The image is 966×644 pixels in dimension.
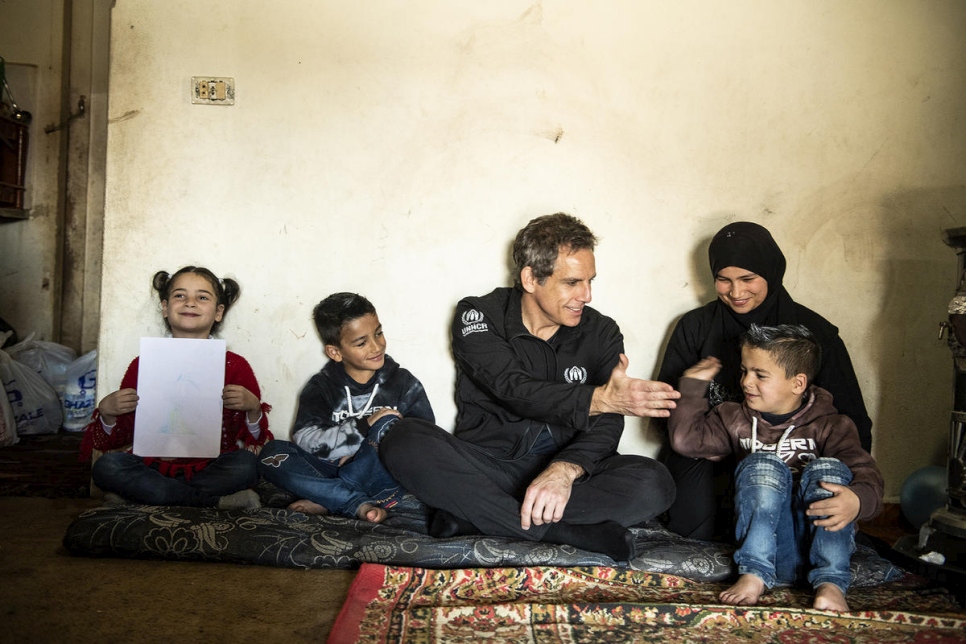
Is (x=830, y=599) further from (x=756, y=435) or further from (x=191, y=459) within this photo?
(x=191, y=459)

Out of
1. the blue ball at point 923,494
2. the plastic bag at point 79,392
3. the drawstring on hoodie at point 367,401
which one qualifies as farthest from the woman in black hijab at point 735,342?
the plastic bag at point 79,392

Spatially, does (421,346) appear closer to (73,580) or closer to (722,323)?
(722,323)

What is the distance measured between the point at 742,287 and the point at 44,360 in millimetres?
4572

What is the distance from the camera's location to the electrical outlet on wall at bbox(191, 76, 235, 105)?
10.8ft

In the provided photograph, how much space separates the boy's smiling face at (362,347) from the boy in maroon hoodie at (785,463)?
127 centimetres

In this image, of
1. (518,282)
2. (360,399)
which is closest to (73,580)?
(360,399)

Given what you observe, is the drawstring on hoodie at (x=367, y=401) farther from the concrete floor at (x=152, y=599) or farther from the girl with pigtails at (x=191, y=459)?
the concrete floor at (x=152, y=599)

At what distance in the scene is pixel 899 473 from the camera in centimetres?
352

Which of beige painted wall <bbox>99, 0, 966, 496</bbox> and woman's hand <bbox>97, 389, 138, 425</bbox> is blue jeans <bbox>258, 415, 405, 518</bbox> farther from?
woman's hand <bbox>97, 389, 138, 425</bbox>

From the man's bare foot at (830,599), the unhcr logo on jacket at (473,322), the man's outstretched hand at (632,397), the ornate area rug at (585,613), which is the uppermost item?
the unhcr logo on jacket at (473,322)

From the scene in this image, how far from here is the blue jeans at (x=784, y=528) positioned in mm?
2293

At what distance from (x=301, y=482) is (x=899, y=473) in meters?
2.77

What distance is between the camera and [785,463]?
8.18 ft

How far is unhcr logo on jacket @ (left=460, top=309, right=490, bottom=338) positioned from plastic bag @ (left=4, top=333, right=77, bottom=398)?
11.4 ft
